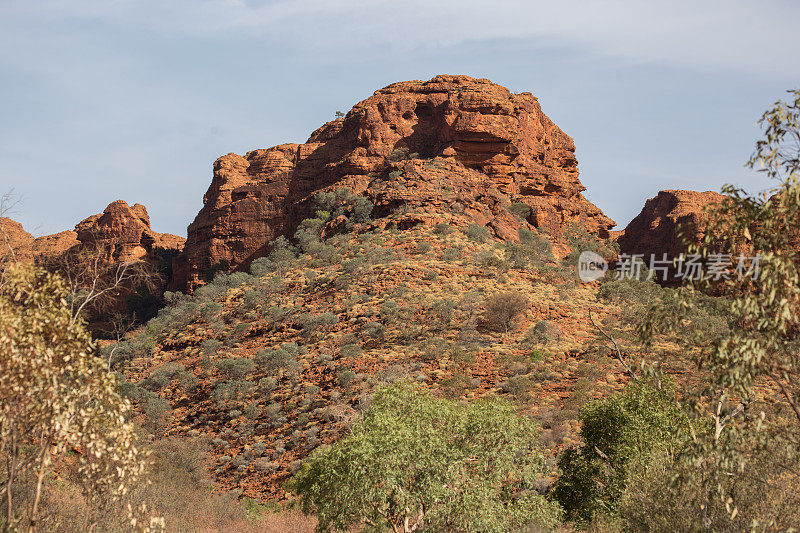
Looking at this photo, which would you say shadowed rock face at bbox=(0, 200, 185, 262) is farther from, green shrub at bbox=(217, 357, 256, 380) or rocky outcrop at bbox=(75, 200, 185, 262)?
green shrub at bbox=(217, 357, 256, 380)

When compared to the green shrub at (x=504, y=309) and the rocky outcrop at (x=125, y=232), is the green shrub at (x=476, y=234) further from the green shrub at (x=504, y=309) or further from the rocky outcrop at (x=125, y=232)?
the rocky outcrop at (x=125, y=232)

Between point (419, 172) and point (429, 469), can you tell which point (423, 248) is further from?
point (429, 469)

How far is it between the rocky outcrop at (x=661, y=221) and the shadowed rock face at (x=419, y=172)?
618 centimetres

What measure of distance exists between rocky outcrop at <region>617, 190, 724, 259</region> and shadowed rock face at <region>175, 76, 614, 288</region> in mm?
6183

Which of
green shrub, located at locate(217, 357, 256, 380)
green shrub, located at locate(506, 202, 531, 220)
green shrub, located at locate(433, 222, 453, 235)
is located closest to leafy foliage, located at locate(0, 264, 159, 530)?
green shrub, located at locate(217, 357, 256, 380)

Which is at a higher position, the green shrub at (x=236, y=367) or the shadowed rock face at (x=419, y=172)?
the shadowed rock face at (x=419, y=172)

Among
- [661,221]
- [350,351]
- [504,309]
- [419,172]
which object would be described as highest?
[661,221]

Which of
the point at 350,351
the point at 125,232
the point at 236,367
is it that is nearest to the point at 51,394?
the point at 350,351

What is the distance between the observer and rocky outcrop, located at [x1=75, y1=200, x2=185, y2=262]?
240 ft

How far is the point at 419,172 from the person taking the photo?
5325 centimetres

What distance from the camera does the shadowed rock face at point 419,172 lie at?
52.8 m

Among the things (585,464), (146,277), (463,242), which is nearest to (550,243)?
(463,242)

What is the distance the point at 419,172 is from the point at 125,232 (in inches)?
1488

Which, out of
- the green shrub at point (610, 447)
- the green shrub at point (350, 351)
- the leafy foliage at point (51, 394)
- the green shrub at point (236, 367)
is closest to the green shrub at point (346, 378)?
the green shrub at point (350, 351)
